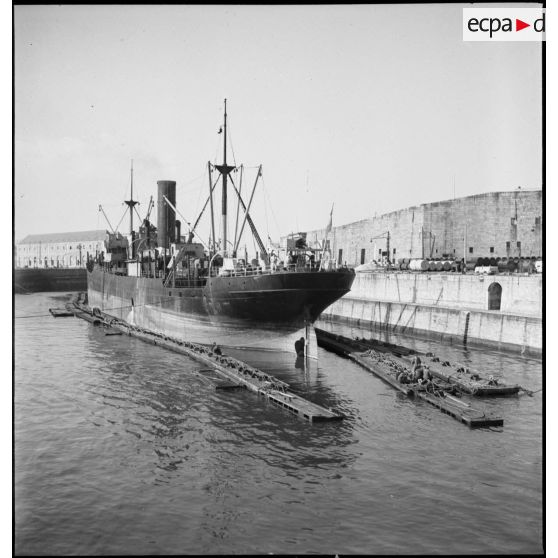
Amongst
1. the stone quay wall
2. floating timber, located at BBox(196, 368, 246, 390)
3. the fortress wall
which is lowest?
floating timber, located at BBox(196, 368, 246, 390)

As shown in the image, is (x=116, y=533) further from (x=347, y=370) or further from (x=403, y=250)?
(x=403, y=250)

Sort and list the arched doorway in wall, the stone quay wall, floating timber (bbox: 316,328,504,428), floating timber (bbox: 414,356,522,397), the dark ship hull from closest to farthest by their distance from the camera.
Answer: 1. floating timber (bbox: 316,328,504,428)
2. floating timber (bbox: 414,356,522,397)
3. the dark ship hull
4. the stone quay wall
5. the arched doorway in wall

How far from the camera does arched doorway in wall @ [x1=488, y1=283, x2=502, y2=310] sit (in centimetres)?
4912

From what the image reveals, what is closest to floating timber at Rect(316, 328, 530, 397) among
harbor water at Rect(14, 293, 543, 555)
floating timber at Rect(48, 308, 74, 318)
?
harbor water at Rect(14, 293, 543, 555)

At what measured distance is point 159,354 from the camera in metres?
39.6

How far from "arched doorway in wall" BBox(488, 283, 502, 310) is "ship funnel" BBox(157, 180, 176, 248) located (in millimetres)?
34662

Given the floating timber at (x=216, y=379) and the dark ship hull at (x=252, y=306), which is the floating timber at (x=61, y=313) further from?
the floating timber at (x=216, y=379)

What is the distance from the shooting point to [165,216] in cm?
6206

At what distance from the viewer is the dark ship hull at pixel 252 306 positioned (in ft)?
118

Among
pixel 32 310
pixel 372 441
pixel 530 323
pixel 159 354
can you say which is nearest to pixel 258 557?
pixel 372 441

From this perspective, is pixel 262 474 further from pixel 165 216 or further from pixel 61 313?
pixel 61 313

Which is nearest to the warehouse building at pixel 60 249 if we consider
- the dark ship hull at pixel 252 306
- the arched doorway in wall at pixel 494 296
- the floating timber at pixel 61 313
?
the floating timber at pixel 61 313

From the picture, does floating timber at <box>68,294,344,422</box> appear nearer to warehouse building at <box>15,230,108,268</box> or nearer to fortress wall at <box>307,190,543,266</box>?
fortress wall at <box>307,190,543,266</box>

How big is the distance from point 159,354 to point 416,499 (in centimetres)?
2695
